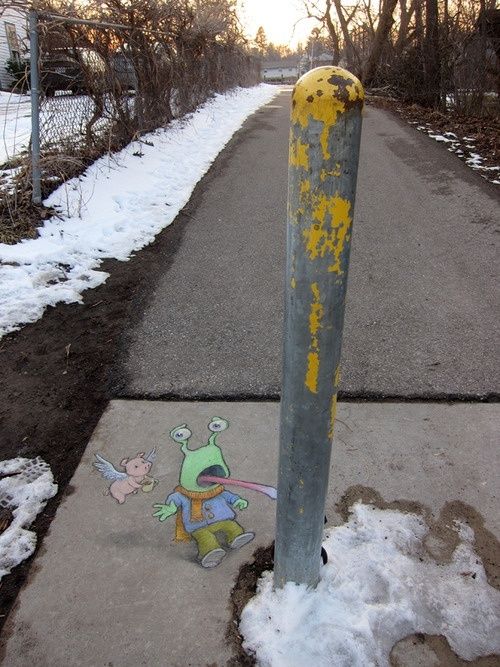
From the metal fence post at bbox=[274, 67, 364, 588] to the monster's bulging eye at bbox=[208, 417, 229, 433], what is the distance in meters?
0.97

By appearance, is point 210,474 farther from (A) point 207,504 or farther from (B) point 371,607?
(B) point 371,607

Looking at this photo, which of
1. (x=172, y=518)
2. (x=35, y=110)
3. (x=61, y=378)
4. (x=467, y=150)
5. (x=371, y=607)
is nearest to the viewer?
(x=371, y=607)

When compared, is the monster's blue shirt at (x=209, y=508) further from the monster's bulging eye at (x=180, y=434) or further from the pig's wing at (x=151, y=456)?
the monster's bulging eye at (x=180, y=434)

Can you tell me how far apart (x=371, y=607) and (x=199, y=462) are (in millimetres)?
941

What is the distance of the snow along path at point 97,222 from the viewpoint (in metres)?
3.79

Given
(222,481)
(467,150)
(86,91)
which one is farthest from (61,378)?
(467,150)

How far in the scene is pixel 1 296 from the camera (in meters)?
3.66

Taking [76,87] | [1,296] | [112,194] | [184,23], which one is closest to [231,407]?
[1,296]

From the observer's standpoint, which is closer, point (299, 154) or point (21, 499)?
point (299, 154)

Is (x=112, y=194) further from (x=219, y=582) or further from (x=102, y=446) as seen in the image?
(x=219, y=582)

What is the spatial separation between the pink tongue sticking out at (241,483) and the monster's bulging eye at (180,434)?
27cm

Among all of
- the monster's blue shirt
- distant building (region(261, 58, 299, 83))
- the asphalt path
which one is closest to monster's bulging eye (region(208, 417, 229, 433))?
the asphalt path

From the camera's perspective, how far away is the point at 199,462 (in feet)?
7.48

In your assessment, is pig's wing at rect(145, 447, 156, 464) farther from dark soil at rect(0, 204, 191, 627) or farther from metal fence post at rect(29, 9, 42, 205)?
metal fence post at rect(29, 9, 42, 205)
